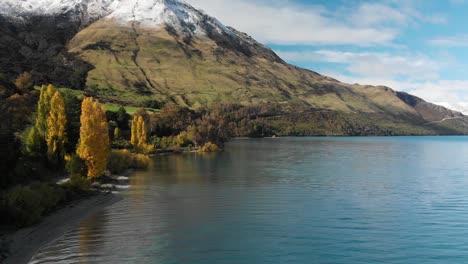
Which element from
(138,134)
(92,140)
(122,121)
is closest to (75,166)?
(92,140)

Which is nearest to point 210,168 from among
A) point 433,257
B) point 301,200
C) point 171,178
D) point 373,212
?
point 171,178

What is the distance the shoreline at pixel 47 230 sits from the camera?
3678 centimetres

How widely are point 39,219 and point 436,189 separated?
6520 cm

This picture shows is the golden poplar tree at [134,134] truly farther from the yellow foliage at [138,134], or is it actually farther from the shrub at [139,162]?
the shrub at [139,162]

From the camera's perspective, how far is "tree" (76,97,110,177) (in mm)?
71500

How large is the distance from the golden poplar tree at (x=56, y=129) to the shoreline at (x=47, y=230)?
56.1 ft

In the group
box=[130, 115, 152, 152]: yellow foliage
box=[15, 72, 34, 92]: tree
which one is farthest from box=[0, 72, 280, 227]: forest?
box=[15, 72, 34, 92]: tree

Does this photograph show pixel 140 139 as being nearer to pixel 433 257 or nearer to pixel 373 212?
pixel 373 212

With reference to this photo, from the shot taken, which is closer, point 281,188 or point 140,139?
point 281,188

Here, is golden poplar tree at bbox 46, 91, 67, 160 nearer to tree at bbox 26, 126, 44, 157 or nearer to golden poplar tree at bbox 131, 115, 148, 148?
tree at bbox 26, 126, 44, 157

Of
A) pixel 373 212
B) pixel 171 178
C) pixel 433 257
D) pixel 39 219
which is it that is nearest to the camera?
pixel 433 257

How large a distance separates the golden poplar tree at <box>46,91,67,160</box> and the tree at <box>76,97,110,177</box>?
411 centimetres

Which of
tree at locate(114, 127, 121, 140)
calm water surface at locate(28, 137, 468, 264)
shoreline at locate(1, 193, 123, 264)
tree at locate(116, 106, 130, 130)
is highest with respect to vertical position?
tree at locate(116, 106, 130, 130)

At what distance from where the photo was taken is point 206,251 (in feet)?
128
